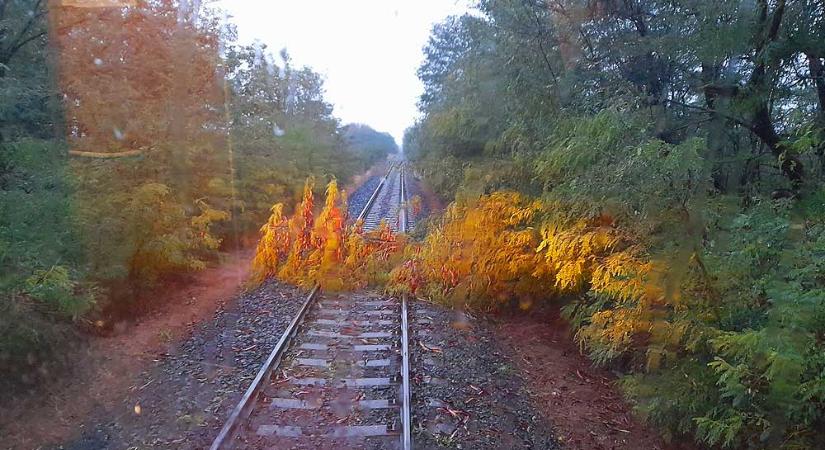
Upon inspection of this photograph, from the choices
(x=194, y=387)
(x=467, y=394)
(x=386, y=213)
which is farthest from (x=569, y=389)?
(x=386, y=213)

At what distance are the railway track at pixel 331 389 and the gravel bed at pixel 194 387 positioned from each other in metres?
0.25

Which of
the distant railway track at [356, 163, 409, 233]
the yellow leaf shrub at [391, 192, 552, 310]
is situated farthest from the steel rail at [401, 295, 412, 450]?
the distant railway track at [356, 163, 409, 233]

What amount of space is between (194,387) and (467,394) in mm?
3361

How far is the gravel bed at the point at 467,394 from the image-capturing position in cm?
567

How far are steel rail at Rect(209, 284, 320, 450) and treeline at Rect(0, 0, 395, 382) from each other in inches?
100

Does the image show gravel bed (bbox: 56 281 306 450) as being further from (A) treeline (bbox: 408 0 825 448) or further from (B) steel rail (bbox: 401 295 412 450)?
(A) treeline (bbox: 408 0 825 448)

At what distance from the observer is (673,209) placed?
18.9 feet

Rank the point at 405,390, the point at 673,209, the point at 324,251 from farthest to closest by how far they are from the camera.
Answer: the point at 324,251 < the point at 405,390 < the point at 673,209

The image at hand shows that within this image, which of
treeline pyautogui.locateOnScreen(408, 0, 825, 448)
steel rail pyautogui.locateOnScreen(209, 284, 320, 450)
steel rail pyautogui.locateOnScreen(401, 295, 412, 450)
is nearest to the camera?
treeline pyautogui.locateOnScreen(408, 0, 825, 448)

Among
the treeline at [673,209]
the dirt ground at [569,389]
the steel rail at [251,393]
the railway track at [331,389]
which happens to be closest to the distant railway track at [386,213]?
the treeline at [673,209]

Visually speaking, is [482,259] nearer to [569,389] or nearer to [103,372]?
[569,389]

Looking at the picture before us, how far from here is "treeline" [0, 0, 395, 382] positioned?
689cm

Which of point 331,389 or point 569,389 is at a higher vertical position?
point 331,389

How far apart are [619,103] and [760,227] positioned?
2.51 m
